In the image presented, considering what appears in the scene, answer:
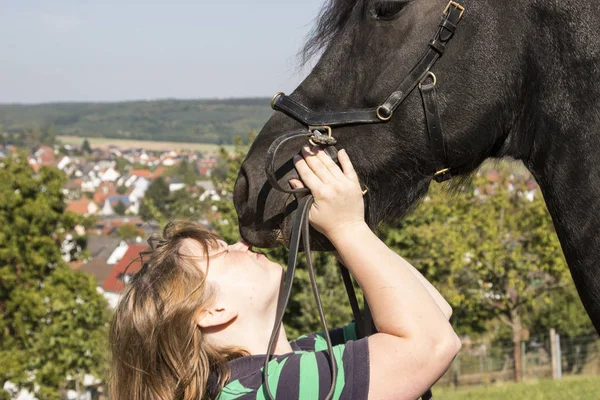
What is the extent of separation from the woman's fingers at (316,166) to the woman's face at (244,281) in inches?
15.5

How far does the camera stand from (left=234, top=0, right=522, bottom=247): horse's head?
236 centimetres

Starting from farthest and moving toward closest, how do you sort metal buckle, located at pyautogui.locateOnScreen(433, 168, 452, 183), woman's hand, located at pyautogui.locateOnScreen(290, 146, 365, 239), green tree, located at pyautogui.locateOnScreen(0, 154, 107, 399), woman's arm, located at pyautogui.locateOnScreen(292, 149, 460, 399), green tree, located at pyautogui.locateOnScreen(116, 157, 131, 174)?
green tree, located at pyautogui.locateOnScreen(116, 157, 131, 174), green tree, located at pyautogui.locateOnScreen(0, 154, 107, 399), metal buckle, located at pyautogui.locateOnScreen(433, 168, 452, 183), woman's hand, located at pyautogui.locateOnScreen(290, 146, 365, 239), woman's arm, located at pyautogui.locateOnScreen(292, 149, 460, 399)

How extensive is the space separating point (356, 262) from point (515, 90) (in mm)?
778

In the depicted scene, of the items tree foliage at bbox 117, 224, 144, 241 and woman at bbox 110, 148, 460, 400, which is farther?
tree foliage at bbox 117, 224, 144, 241

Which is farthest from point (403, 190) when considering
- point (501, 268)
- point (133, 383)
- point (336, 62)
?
point (501, 268)

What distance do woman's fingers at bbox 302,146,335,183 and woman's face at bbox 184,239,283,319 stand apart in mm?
394

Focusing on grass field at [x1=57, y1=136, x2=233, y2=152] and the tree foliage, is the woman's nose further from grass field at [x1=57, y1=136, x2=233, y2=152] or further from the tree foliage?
grass field at [x1=57, y1=136, x2=233, y2=152]

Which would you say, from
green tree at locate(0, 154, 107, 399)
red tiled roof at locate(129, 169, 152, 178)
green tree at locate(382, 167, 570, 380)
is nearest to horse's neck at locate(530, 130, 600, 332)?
green tree at locate(0, 154, 107, 399)

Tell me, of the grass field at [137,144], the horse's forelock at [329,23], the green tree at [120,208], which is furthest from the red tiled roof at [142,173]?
the horse's forelock at [329,23]

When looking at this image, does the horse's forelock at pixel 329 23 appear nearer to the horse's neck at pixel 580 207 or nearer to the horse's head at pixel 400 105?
the horse's head at pixel 400 105

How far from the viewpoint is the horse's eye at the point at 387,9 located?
94.0 inches

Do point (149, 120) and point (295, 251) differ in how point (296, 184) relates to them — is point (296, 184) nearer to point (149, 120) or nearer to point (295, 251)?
point (295, 251)

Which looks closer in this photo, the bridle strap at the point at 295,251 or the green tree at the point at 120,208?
the bridle strap at the point at 295,251

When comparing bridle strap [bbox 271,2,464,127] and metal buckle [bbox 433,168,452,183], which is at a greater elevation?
bridle strap [bbox 271,2,464,127]
